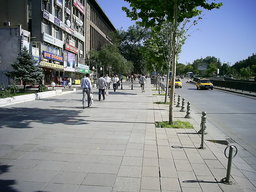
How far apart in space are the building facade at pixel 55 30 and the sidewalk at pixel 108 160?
19.9m

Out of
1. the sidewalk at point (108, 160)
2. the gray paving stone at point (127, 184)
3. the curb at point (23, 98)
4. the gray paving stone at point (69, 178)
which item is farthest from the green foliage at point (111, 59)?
the gray paving stone at point (127, 184)

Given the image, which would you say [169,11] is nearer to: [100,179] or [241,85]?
[100,179]

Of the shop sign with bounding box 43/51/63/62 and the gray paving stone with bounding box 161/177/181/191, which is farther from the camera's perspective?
the shop sign with bounding box 43/51/63/62

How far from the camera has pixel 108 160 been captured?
4891 millimetres

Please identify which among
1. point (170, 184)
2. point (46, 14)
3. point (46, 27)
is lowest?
point (170, 184)

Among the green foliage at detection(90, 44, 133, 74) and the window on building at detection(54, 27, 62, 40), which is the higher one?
the window on building at detection(54, 27, 62, 40)

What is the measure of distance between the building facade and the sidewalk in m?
19.9

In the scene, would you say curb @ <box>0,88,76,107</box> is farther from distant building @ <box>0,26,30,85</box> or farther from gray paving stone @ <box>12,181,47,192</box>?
distant building @ <box>0,26,30,85</box>

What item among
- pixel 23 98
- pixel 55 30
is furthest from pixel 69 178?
pixel 55 30

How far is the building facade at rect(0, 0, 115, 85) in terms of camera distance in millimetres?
29078

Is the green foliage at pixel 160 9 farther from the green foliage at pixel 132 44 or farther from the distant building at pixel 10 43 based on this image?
the green foliage at pixel 132 44

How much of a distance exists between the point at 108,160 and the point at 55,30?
32.9 meters

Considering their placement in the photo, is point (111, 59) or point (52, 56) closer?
point (52, 56)

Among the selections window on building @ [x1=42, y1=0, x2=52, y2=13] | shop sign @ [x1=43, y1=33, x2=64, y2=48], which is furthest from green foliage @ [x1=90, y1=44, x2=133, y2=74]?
window on building @ [x1=42, y1=0, x2=52, y2=13]
